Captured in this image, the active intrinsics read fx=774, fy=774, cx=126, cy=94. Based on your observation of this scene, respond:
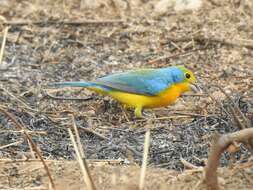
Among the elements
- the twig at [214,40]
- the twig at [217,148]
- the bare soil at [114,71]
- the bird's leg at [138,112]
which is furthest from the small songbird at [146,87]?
the twig at [217,148]

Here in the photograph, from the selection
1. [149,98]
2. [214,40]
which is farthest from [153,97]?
[214,40]

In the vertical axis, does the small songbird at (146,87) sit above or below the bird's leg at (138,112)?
above

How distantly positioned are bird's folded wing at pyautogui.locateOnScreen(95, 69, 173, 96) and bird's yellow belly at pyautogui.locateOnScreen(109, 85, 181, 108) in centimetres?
3

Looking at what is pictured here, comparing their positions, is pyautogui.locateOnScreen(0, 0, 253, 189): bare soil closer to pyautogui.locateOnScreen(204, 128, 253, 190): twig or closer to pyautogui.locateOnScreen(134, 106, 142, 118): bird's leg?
pyautogui.locateOnScreen(134, 106, 142, 118): bird's leg

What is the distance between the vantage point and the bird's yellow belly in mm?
6020

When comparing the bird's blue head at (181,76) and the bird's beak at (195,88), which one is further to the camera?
the bird's beak at (195,88)

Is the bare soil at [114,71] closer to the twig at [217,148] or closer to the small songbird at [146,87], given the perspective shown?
the small songbird at [146,87]

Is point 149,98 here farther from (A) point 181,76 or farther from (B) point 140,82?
(A) point 181,76

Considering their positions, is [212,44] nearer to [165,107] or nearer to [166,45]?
[166,45]

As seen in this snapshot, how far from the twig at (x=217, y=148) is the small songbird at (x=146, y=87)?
7.15ft

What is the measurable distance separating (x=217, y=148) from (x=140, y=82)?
2.38 meters

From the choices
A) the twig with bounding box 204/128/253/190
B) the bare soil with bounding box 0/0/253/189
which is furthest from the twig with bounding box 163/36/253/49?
the twig with bounding box 204/128/253/190

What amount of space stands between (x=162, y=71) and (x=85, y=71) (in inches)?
46.4

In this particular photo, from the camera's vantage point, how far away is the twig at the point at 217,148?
146 inches
